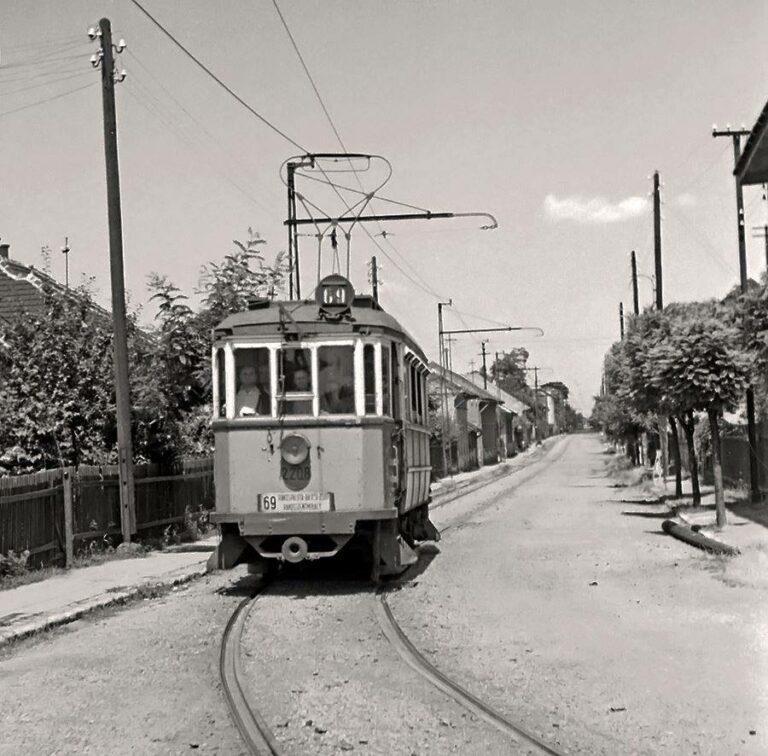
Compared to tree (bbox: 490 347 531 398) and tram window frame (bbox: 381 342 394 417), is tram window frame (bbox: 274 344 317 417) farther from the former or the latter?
tree (bbox: 490 347 531 398)

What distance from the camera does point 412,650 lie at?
879 cm

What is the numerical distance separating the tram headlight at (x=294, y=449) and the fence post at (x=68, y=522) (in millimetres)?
4964

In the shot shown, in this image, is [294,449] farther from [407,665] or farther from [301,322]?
[407,665]

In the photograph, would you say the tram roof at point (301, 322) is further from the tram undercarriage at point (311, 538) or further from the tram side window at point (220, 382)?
the tram undercarriage at point (311, 538)

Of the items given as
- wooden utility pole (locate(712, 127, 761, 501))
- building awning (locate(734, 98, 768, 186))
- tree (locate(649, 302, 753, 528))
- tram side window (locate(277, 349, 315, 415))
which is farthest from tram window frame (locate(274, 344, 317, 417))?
wooden utility pole (locate(712, 127, 761, 501))

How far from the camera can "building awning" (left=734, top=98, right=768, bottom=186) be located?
18.1 metres

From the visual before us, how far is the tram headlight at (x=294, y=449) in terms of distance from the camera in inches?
477

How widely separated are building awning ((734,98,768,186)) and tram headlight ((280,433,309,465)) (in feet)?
32.0

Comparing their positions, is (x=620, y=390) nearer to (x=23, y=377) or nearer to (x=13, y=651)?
(x=23, y=377)

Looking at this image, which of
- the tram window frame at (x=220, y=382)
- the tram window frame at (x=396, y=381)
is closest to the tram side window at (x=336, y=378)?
the tram window frame at (x=396, y=381)

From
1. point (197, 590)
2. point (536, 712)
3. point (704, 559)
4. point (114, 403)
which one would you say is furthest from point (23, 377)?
point (536, 712)

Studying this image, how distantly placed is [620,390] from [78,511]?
18.9 meters

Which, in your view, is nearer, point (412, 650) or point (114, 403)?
point (412, 650)

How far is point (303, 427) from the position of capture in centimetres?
1218
